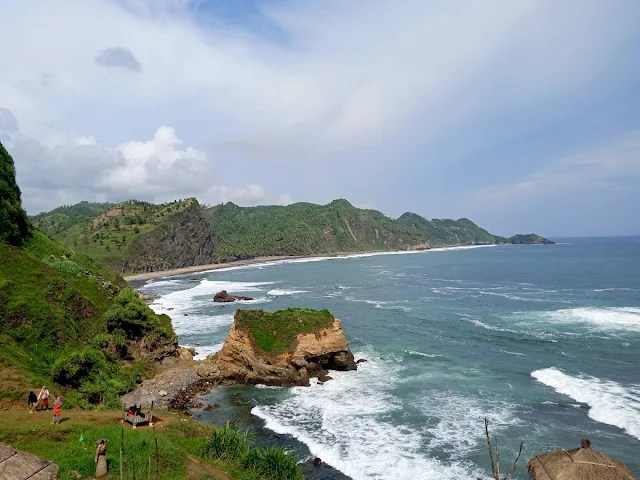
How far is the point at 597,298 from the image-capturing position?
6844cm

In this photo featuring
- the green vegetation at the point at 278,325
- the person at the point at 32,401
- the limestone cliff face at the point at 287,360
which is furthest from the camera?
the green vegetation at the point at 278,325

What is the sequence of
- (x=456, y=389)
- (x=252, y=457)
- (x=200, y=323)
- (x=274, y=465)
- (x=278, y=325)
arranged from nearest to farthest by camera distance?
(x=274, y=465)
(x=252, y=457)
(x=456, y=389)
(x=278, y=325)
(x=200, y=323)

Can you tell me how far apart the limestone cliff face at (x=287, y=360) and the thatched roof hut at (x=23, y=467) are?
873 inches

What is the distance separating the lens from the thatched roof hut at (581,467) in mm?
11703

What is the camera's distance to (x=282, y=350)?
35.5 m

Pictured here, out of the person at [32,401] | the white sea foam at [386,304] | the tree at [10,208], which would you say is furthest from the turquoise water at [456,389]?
the tree at [10,208]

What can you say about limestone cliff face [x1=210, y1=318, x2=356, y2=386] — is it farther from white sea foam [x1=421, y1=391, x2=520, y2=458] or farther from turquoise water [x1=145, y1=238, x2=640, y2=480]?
white sea foam [x1=421, y1=391, x2=520, y2=458]

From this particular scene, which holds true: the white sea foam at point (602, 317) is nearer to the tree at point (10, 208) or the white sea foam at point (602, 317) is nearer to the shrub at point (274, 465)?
the shrub at point (274, 465)

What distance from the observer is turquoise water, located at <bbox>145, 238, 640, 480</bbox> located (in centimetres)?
2330

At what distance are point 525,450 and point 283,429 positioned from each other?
14583 millimetres

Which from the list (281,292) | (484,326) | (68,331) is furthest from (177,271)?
(68,331)

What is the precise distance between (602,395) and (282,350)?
25351 mm

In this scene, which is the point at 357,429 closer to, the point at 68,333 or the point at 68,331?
the point at 68,333

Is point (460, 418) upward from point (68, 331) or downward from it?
downward
